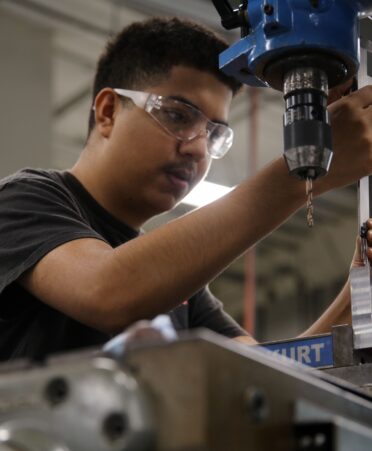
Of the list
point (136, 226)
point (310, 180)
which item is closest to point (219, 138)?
point (136, 226)

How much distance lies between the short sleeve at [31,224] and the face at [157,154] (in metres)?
0.20

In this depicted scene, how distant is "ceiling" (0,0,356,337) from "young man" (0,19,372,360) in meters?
0.99

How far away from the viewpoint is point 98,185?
1.52 metres

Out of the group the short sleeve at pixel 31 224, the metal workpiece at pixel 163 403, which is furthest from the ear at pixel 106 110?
the metal workpiece at pixel 163 403

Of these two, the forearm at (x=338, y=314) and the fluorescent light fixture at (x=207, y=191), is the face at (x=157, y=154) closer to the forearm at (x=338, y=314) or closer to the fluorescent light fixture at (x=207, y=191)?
the forearm at (x=338, y=314)

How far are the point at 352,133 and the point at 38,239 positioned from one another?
448mm

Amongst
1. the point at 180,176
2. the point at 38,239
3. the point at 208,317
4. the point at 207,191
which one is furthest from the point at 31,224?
the point at 207,191

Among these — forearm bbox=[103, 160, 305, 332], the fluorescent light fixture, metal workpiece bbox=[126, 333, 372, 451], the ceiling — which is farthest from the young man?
the fluorescent light fixture

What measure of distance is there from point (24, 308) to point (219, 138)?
54 centimetres

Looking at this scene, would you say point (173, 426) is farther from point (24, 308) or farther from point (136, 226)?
point (136, 226)

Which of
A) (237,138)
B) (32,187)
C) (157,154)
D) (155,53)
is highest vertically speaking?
(237,138)

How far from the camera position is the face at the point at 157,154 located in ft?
4.90

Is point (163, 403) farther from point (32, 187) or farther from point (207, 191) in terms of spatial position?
point (207, 191)

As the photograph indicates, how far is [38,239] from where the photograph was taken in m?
1.16
